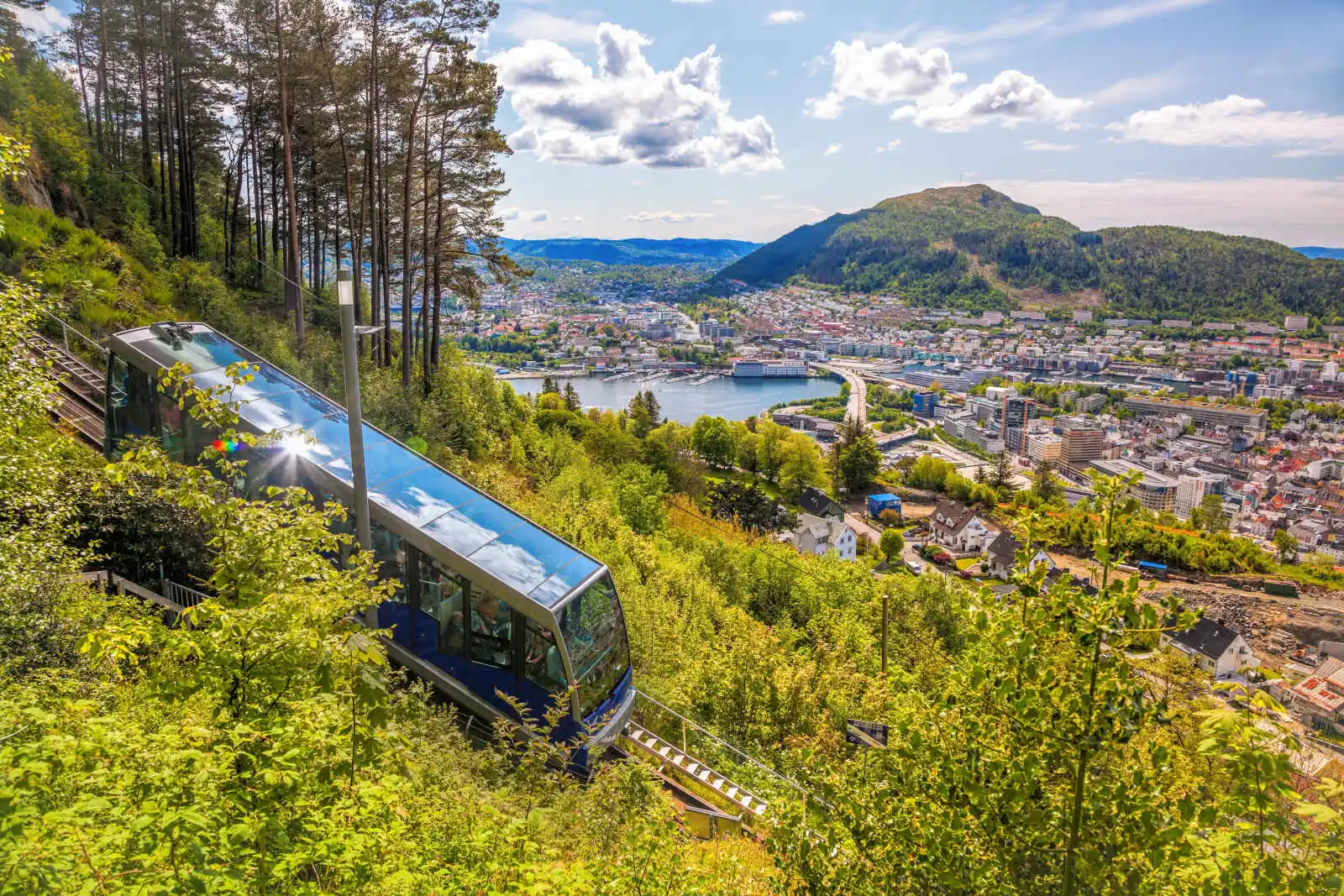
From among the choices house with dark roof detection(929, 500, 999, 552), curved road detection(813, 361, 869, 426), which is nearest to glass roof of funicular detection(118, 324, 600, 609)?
house with dark roof detection(929, 500, 999, 552)

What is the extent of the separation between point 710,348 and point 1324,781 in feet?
487

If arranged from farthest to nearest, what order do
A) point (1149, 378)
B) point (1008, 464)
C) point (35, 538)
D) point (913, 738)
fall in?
point (1149, 378) → point (1008, 464) → point (35, 538) → point (913, 738)

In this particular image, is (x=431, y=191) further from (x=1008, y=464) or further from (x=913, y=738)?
(x=1008, y=464)

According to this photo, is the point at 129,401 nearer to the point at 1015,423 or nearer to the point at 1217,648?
the point at 1217,648

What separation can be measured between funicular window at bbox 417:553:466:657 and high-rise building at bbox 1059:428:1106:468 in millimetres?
98193

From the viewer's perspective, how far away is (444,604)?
7707mm

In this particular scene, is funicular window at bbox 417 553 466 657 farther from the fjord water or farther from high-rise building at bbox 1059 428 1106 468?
high-rise building at bbox 1059 428 1106 468

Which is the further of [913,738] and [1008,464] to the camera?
[1008,464]

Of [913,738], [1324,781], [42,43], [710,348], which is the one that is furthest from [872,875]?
[710,348]

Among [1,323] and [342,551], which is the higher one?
[1,323]

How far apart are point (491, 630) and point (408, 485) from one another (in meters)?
2.11

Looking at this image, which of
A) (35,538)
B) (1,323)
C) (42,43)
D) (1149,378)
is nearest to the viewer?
(1,323)

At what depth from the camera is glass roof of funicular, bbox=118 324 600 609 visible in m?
7.66

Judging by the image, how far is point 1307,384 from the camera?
427 ft
